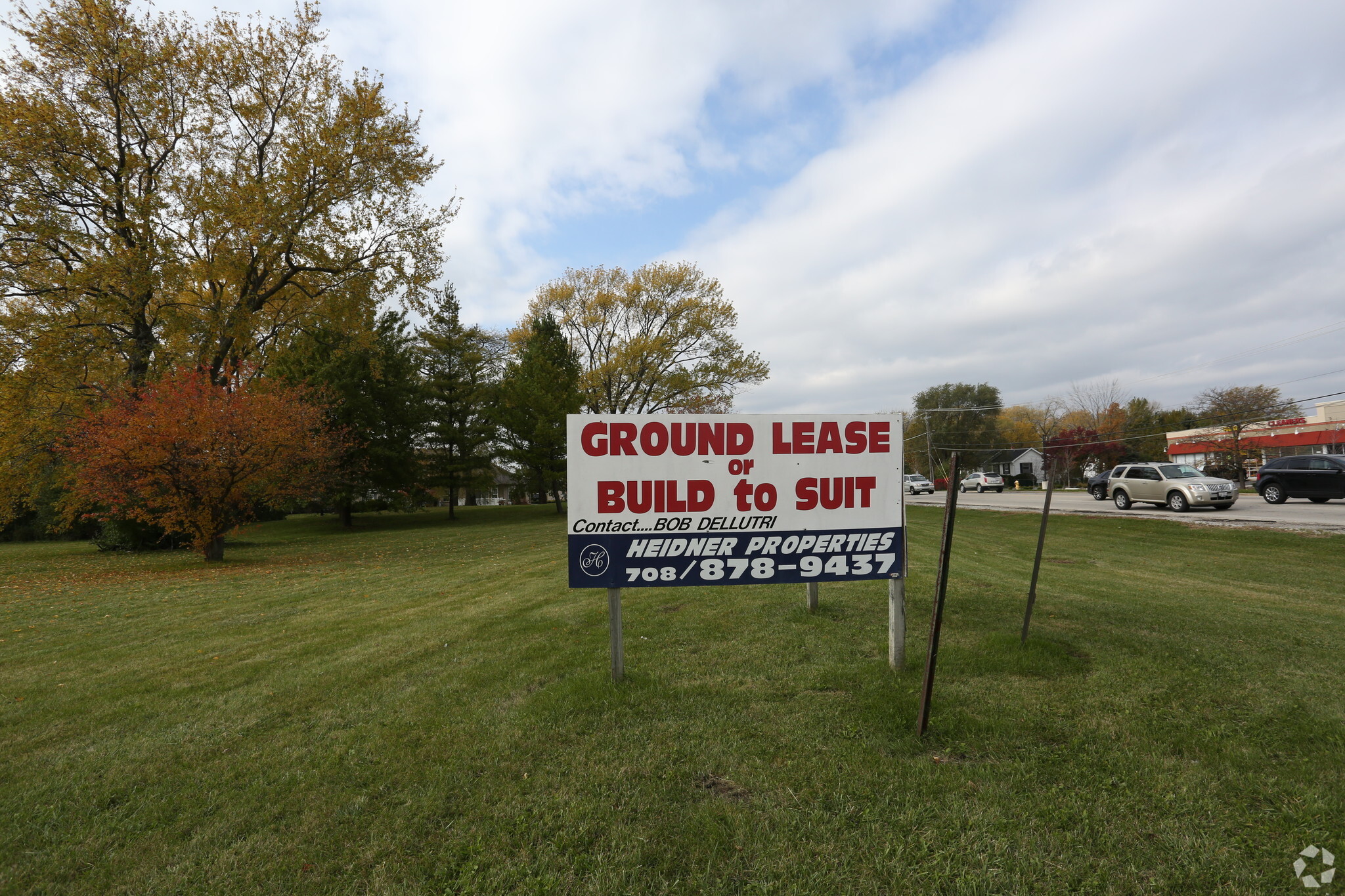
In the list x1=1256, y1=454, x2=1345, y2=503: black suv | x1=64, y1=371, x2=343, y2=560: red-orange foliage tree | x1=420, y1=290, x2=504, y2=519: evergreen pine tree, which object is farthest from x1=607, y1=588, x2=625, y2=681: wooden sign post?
x1=420, y1=290, x2=504, y2=519: evergreen pine tree

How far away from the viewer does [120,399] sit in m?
14.6

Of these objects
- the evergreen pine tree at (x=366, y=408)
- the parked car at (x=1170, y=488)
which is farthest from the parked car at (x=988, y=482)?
the evergreen pine tree at (x=366, y=408)

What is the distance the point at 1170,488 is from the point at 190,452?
2877 centimetres

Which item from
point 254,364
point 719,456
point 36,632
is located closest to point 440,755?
point 719,456

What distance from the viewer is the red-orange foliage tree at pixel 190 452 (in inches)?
524

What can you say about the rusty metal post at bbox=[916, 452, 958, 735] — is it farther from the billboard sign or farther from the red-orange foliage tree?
the red-orange foliage tree

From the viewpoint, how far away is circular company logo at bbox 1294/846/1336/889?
2.29 meters

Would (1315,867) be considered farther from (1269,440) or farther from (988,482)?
(1269,440)

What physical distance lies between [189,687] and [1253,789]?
7160 millimetres

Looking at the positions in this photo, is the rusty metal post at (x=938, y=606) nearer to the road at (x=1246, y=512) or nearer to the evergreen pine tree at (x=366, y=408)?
the road at (x=1246, y=512)

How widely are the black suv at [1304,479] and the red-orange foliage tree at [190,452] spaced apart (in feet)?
101

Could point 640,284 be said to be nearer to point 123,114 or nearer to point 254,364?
point 254,364

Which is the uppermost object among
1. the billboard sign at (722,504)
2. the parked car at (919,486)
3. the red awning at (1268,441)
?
the red awning at (1268,441)

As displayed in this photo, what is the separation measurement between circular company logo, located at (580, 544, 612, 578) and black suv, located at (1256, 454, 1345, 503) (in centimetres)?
2531
